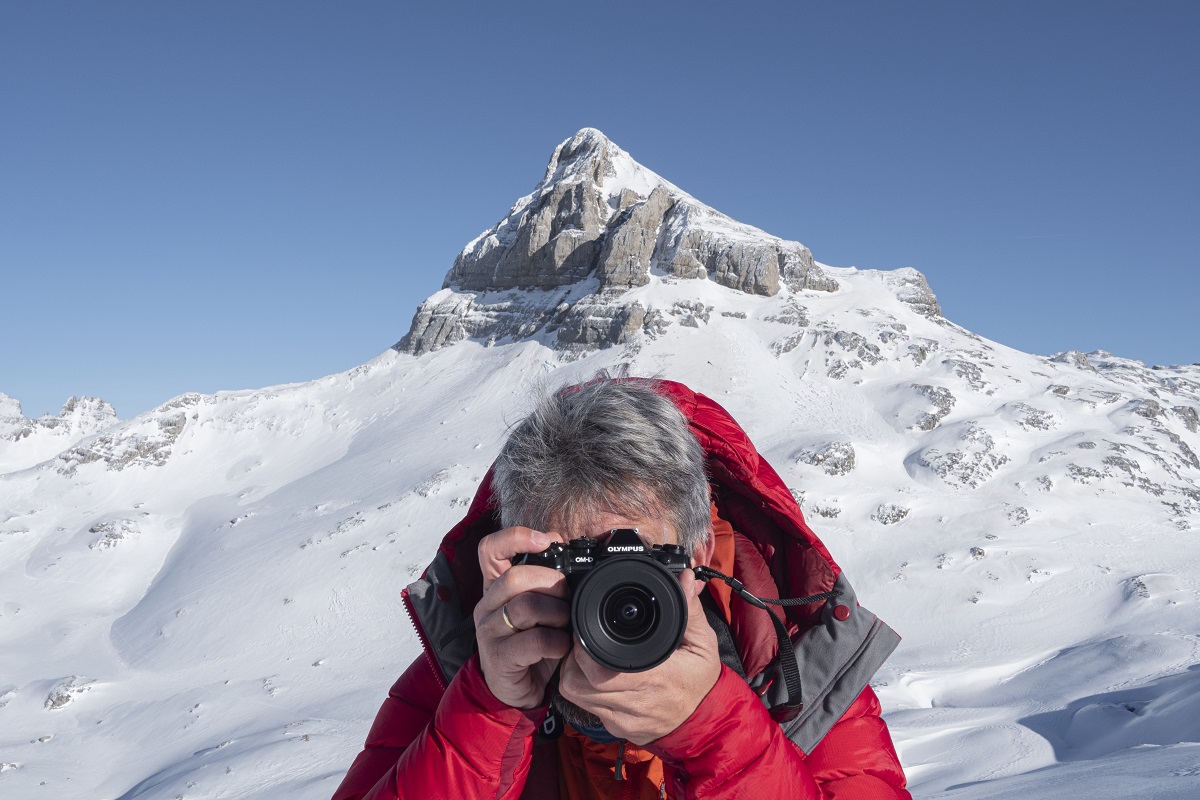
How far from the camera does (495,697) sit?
199cm

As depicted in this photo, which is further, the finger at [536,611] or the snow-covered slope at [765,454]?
the snow-covered slope at [765,454]

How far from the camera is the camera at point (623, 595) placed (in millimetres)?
1791

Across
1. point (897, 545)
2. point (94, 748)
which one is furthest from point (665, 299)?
point (94, 748)

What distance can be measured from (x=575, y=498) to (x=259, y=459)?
179 feet

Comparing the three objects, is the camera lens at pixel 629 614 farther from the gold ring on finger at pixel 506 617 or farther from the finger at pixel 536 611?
the gold ring on finger at pixel 506 617

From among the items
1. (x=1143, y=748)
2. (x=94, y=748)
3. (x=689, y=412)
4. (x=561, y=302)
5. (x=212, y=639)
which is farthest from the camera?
(x=561, y=302)

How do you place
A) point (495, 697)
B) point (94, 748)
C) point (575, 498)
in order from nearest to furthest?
1. point (495, 697)
2. point (575, 498)
3. point (94, 748)

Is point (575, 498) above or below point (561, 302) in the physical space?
below

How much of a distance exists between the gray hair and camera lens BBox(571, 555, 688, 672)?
1.11 feet

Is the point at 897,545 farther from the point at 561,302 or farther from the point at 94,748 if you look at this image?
the point at 561,302

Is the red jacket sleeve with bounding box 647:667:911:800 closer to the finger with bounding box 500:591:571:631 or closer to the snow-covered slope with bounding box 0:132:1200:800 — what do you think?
the finger with bounding box 500:591:571:631

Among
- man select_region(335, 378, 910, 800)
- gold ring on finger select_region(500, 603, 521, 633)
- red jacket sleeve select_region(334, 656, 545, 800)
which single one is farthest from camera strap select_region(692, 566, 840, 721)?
red jacket sleeve select_region(334, 656, 545, 800)

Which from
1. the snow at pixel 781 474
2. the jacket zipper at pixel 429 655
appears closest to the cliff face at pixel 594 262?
the snow at pixel 781 474

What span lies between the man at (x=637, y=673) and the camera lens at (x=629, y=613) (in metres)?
Answer: 0.06
